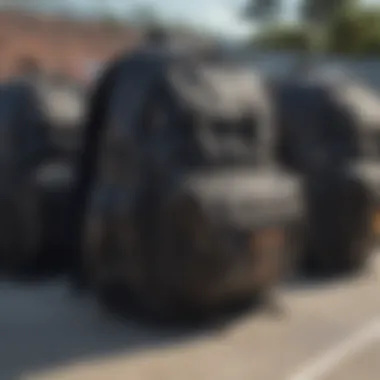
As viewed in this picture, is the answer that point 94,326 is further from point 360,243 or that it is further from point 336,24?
point 336,24

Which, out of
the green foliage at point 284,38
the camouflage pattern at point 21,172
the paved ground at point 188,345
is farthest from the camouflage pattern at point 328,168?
the green foliage at point 284,38

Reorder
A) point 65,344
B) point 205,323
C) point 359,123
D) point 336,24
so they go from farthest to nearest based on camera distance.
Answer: point 336,24 < point 359,123 < point 205,323 < point 65,344

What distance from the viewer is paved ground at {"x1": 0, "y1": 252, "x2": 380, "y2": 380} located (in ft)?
25.2

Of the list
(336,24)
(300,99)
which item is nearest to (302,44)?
(336,24)

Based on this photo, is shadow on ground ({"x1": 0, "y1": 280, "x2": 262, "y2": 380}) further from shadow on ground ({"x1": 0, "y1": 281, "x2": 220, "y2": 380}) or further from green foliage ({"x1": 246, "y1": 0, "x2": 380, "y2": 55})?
green foliage ({"x1": 246, "y1": 0, "x2": 380, "y2": 55})

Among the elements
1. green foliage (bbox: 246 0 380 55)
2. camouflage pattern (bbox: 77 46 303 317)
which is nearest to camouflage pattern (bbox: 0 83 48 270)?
camouflage pattern (bbox: 77 46 303 317)

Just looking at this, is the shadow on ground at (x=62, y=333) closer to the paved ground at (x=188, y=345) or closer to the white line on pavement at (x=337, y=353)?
the paved ground at (x=188, y=345)

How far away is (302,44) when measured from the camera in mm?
43375

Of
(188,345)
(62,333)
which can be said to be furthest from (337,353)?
(62,333)

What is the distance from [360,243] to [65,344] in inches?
165

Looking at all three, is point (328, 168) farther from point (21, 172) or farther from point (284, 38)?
point (284, 38)

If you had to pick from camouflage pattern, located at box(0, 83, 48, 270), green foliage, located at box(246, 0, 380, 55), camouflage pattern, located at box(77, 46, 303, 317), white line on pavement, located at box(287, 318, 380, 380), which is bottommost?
white line on pavement, located at box(287, 318, 380, 380)

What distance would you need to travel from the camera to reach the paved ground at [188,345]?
25.2ft

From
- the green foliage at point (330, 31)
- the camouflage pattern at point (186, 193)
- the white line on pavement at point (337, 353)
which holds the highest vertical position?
the green foliage at point (330, 31)
